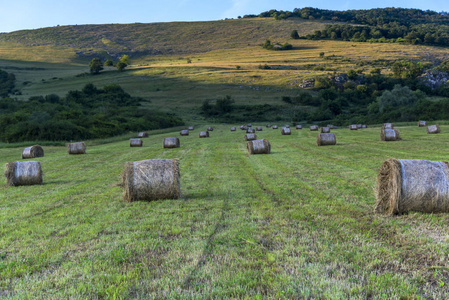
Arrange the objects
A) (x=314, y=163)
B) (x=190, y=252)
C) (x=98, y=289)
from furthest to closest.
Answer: (x=314, y=163)
(x=190, y=252)
(x=98, y=289)

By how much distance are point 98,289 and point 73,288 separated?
0.38 meters

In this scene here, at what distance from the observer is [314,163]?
61.8 feet

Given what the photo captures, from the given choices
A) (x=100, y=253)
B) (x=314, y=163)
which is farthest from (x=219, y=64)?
(x=100, y=253)

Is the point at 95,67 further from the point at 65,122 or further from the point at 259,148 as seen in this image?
the point at 259,148

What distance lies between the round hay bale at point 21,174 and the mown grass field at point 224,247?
3.07m

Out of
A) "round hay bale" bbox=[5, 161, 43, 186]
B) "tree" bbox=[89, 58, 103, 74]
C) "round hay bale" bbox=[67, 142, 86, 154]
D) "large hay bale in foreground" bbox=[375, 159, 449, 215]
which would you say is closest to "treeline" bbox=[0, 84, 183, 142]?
"round hay bale" bbox=[67, 142, 86, 154]

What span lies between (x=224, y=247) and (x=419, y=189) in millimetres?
5085

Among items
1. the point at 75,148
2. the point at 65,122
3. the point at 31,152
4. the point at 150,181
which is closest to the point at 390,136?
the point at 150,181

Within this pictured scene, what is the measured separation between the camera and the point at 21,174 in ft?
49.4

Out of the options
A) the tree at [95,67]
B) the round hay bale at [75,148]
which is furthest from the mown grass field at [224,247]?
the tree at [95,67]

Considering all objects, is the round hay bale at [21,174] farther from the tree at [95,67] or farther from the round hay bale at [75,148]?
the tree at [95,67]

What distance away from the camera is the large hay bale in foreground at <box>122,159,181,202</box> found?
10.9 metres

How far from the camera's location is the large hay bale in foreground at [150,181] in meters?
10.9

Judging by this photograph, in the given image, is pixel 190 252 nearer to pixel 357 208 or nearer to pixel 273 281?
pixel 273 281
